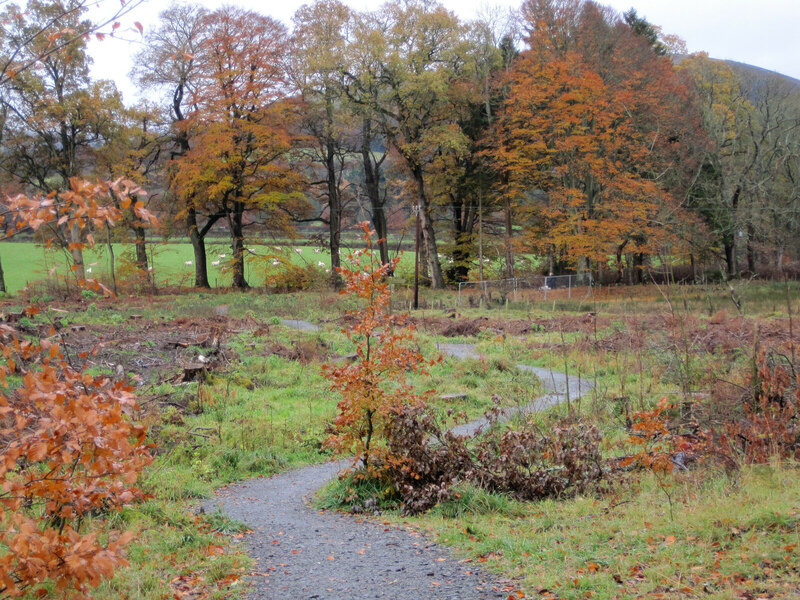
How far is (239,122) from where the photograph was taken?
35.4 metres

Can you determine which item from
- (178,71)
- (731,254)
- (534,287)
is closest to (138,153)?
(178,71)

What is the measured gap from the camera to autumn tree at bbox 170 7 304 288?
1380 inches

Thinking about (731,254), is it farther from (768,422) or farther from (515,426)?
(768,422)

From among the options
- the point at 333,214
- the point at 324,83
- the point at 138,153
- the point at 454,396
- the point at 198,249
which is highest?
the point at 324,83

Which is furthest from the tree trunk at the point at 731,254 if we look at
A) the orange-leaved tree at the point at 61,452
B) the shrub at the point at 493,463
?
the orange-leaved tree at the point at 61,452

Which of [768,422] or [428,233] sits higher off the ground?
[428,233]

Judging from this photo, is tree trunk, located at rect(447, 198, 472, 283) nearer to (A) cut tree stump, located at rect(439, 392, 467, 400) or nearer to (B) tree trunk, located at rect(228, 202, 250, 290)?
(B) tree trunk, located at rect(228, 202, 250, 290)

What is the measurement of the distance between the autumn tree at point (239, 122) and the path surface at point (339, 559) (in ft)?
96.9

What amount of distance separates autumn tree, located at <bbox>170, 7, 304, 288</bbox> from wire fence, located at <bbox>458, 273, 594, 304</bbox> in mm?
12051

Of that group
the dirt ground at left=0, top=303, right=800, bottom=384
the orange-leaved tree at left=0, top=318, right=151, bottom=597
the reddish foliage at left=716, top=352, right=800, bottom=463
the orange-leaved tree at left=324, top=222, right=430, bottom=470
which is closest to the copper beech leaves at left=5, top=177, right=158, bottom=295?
the orange-leaved tree at left=0, top=318, right=151, bottom=597

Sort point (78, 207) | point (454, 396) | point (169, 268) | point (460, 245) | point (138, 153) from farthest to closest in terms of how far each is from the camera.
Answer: point (169, 268) < point (460, 245) < point (138, 153) < point (454, 396) < point (78, 207)

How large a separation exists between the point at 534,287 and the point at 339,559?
94.3 feet

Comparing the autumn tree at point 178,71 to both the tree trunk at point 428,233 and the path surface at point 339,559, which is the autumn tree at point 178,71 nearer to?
the tree trunk at point 428,233

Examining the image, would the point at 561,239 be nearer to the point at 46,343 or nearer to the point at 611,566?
the point at 611,566
